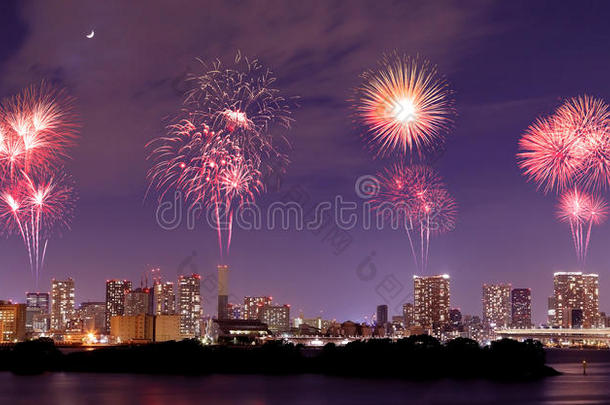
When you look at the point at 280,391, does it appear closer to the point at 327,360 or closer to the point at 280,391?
the point at 280,391

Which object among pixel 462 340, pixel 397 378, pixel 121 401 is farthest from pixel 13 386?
pixel 462 340

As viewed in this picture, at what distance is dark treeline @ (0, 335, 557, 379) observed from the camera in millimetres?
123250

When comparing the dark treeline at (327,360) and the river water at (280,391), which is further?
the dark treeline at (327,360)

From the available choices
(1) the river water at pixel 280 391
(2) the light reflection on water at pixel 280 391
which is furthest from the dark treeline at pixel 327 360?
(2) the light reflection on water at pixel 280 391

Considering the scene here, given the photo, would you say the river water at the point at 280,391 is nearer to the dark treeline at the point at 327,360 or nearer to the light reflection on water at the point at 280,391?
the light reflection on water at the point at 280,391

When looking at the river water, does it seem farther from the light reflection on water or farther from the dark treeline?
the dark treeline

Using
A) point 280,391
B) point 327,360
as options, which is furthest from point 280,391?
Result: point 327,360

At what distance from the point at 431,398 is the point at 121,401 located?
3446 cm

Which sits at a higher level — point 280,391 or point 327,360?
point 327,360

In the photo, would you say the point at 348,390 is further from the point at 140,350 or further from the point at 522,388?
the point at 140,350

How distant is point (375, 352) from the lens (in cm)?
12862

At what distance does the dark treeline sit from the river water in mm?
7832

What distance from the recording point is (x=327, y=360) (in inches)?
5290

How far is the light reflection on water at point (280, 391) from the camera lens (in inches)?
3438
